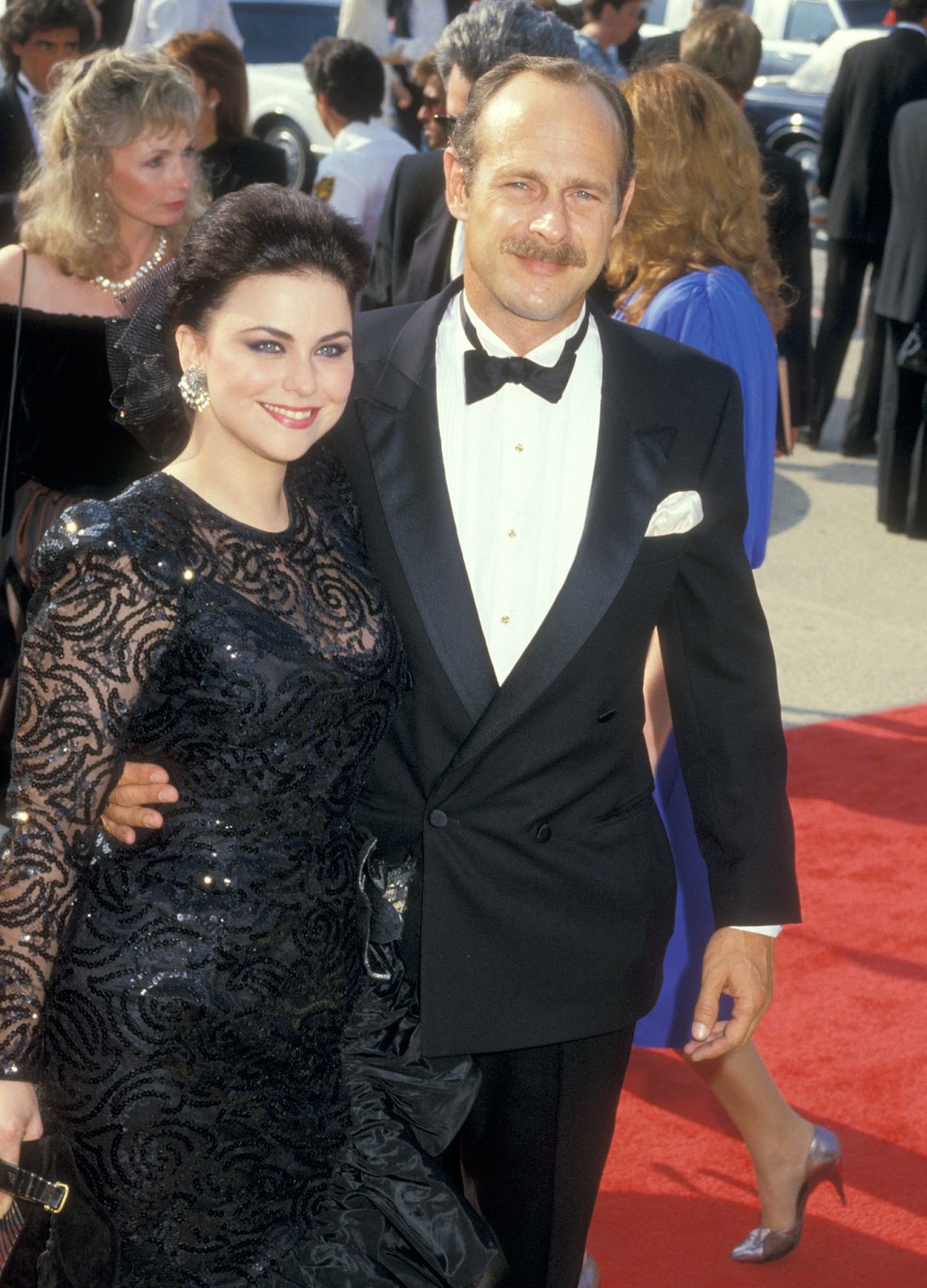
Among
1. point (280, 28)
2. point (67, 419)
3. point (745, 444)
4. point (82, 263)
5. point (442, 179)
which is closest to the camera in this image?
point (745, 444)

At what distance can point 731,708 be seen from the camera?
2.72m

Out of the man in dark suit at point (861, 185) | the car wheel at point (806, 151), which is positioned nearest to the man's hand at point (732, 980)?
the man in dark suit at point (861, 185)

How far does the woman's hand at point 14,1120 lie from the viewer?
2.14 meters

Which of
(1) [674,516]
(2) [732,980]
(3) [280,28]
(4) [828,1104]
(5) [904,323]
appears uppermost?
(1) [674,516]

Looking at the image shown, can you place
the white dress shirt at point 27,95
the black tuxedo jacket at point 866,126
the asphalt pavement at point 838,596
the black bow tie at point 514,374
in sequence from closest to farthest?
the black bow tie at point 514,374, the asphalt pavement at point 838,596, the white dress shirt at point 27,95, the black tuxedo jacket at point 866,126

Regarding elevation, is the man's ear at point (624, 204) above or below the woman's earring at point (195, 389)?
above

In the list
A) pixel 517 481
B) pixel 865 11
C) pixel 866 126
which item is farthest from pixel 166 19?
pixel 865 11

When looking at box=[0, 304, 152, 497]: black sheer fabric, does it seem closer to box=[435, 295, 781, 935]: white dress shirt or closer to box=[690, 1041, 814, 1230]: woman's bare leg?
box=[435, 295, 781, 935]: white dress shirt

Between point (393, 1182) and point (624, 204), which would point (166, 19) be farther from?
point (393, 1182)

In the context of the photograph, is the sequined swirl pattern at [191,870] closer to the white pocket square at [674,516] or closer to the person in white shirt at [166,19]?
the white pocket square at [674,516]

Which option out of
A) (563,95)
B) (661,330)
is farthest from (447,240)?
(563,95)

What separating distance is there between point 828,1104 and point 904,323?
518cm

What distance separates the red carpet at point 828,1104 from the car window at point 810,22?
14.5 m

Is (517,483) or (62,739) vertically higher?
(517,483)
